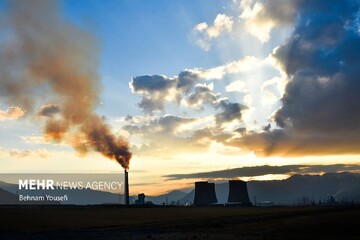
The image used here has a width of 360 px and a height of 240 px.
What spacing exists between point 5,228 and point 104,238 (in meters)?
27.4

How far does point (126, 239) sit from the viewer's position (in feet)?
178

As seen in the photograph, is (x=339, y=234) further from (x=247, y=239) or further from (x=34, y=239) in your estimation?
(x=34, y=239)

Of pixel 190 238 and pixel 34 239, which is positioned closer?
pixel 190 238

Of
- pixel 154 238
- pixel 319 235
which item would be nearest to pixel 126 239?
pixel 154 238

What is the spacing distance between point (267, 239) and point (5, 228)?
48762mm

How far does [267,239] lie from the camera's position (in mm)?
49062

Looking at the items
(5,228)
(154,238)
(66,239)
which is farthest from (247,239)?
(5,228)

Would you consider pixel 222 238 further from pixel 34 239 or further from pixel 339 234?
pixel 34 239

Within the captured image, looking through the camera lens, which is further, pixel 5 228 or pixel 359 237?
pixel 5 228

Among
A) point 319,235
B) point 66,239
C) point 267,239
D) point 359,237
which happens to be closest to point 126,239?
point 66,239

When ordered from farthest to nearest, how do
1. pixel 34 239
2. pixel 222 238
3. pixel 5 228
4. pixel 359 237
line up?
pixel 5 228 → pixel 34 239 → pixel 222 238 → pixel 359 237

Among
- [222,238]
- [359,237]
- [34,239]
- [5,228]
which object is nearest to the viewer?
[359,237]

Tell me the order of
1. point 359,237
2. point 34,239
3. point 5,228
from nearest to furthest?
point 359,237, point 34,239, point 5,228

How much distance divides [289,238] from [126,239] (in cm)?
2084
